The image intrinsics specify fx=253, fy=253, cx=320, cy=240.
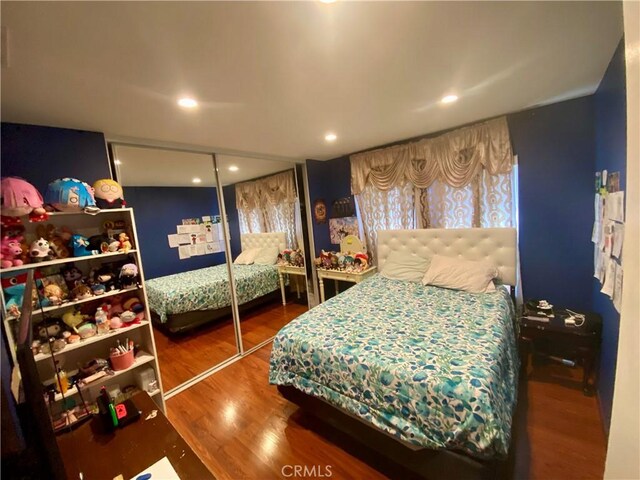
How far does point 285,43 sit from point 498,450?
2.06m

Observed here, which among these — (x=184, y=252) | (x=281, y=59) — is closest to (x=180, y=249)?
(x=184, y=252)

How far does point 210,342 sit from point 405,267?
2571 millimetres

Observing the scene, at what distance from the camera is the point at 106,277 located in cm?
181

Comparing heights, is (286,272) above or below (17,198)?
below

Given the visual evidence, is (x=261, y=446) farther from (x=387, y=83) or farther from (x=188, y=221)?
(x=387, y=83)

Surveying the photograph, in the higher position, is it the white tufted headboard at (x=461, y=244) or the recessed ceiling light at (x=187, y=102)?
the recessed ceiling light at (x=187, y=102)

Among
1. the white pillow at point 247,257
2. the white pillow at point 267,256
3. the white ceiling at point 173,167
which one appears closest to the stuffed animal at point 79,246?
the white ceiling at point 173,167

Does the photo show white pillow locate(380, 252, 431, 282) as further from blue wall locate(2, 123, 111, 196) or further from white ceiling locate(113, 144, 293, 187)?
blue wall locate(2, 123, 111, 196)

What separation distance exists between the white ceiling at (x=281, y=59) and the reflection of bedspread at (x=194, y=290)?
5.35 feet

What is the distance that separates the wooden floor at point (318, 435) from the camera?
1.50m

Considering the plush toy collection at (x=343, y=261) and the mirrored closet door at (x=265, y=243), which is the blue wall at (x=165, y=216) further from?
the plush toy collection at (x=343, y=261)

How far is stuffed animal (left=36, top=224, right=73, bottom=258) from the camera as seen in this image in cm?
166

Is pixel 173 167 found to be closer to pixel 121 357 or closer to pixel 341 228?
pixel 121 357

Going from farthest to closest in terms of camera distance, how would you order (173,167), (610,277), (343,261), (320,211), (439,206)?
(320,211)
(343,261)
(439,206)
(173,167)
(610,277)
